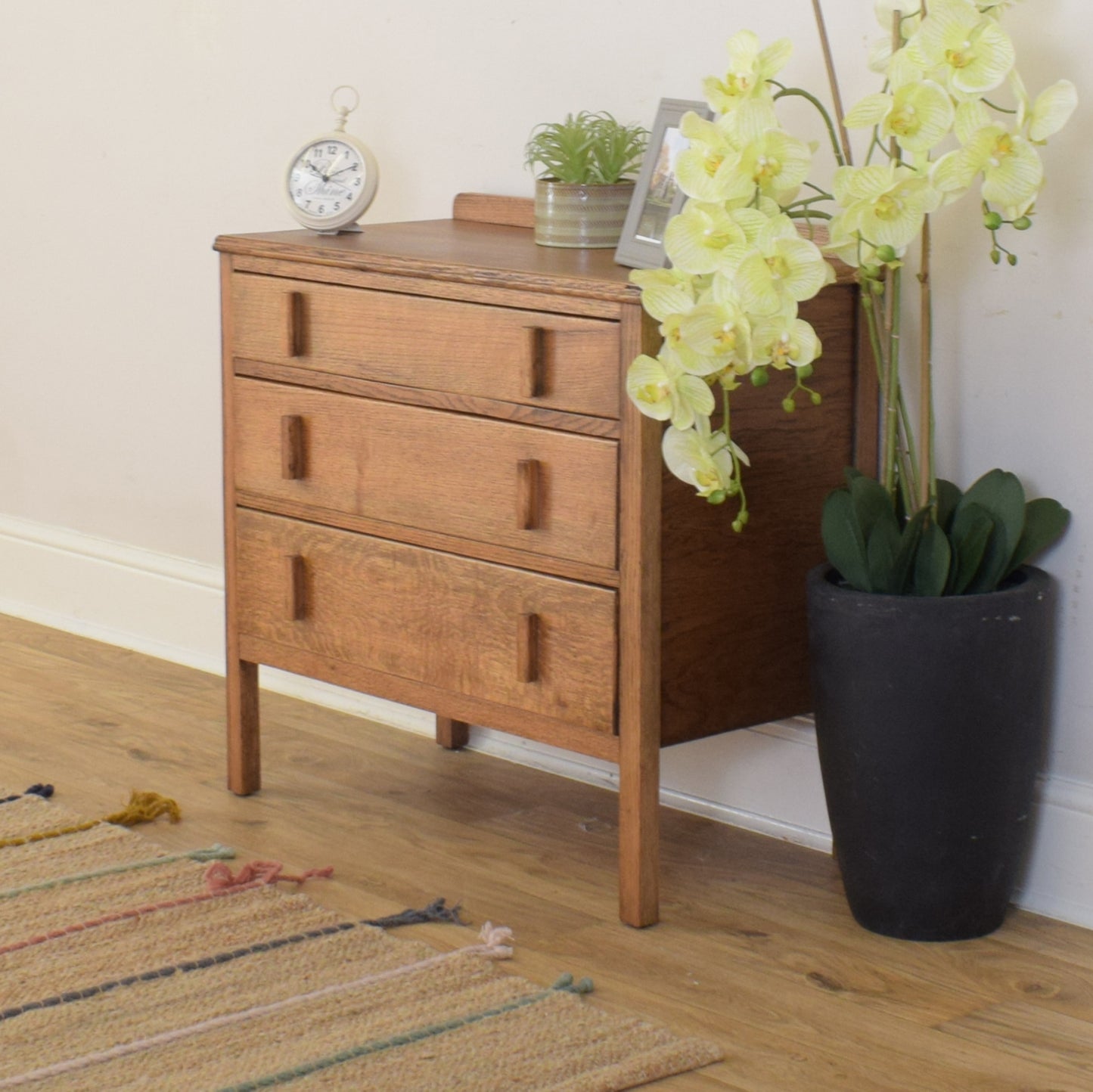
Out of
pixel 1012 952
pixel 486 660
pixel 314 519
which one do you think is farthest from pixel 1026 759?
pixel 314 519

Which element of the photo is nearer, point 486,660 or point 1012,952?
point 1012,952

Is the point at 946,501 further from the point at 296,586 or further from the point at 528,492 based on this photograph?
the point at 296,586

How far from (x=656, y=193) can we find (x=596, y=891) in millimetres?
788

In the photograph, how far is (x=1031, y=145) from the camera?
1.65 metres

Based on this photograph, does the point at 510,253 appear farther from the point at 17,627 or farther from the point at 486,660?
the point at 17,627

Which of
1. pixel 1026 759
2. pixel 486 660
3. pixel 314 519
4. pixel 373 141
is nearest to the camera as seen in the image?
pixel 1026 759

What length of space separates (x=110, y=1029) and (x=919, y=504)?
0.97 metres

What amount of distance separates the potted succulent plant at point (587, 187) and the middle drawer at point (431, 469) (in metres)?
0.29

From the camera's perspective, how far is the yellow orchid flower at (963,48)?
1.56 meters

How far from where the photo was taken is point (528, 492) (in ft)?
6.00

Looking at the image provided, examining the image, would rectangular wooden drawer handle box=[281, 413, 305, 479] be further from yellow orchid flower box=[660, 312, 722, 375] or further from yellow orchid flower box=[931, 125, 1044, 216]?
yellow orchid flower box=[931, 125, 1044, 216]

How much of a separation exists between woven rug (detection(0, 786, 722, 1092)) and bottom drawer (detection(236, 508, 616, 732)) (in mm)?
259

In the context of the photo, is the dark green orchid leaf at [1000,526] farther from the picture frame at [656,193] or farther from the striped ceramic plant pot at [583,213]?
the striped ceramic plant pot at [583,213]

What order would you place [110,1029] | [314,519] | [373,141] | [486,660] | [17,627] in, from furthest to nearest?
[17,627], [373,141], [314,519], [486,660], [110,1029]
